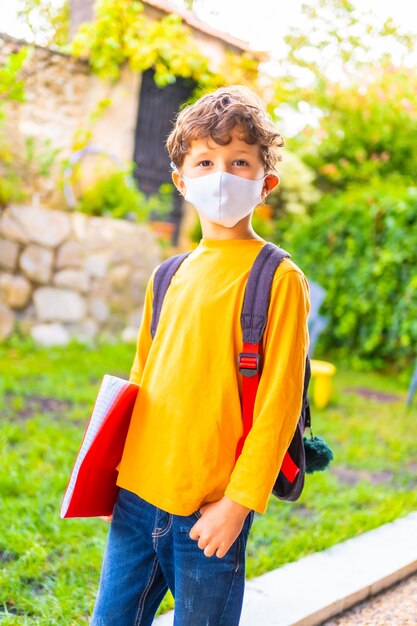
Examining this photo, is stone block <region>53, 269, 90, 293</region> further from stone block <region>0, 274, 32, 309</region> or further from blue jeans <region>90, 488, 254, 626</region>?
blue jeans <region>90, 488, 254, 626</region>

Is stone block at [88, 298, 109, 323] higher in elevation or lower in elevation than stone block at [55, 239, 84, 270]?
lower

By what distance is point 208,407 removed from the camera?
1330mm

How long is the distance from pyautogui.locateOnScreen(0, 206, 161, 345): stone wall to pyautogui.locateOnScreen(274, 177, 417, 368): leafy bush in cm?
211

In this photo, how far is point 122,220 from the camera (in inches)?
274

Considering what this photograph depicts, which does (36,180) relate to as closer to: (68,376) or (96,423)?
(68,376)

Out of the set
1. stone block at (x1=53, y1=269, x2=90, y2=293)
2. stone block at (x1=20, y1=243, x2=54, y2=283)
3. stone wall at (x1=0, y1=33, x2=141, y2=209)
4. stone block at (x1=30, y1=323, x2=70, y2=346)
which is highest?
stone wall at (x1=0, y1=33, x2=141, y2=209)

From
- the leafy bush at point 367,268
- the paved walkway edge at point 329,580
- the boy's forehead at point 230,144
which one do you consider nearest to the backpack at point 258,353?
the boy's forehead at point 230,144

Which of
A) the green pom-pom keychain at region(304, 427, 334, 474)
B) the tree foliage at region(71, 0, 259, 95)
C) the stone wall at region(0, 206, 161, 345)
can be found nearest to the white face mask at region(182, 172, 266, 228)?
the green pom-pom keychain at region(304, 427, 334, 474)

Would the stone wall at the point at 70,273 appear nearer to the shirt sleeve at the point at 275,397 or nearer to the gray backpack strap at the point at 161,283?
the gray backpack strap at the point at 161,283

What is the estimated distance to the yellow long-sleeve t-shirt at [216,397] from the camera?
1.27 meters

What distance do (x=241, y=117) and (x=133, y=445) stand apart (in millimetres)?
730

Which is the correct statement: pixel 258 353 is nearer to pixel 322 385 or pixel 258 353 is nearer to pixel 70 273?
pixel 322 385

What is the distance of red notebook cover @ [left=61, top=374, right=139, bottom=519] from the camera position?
1.44m

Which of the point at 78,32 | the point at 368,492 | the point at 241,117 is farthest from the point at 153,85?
the point at 241,117
